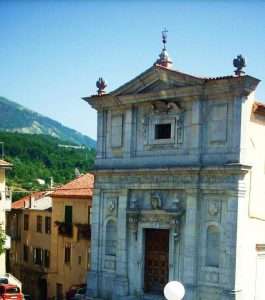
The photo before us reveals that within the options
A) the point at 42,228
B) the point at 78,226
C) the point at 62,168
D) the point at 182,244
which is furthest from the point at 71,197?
Answer: the point at 62,168

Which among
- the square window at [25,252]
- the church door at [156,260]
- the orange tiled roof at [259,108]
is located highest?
the orange tiled roof at [259,108]

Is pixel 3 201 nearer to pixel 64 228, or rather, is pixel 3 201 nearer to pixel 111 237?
pixel 64 228

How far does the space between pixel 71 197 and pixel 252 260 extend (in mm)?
16913

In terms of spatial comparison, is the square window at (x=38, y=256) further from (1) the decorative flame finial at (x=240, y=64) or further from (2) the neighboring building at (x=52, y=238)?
(1) the decorative flame finial at (x=240, y=64)

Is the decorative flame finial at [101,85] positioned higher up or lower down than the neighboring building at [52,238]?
higher up

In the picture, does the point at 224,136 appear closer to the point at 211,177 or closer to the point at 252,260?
the point at 211,177

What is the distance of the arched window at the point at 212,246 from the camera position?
19.7 meters

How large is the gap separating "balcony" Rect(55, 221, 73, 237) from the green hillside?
1694 inches

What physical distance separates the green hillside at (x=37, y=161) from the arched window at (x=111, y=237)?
55829 millimetres

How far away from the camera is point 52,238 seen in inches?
1462

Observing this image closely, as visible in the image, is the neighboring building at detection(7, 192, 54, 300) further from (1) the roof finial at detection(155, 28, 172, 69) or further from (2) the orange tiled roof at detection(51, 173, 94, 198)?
(1) the roof finial at detection(155, 28, 172, 69)

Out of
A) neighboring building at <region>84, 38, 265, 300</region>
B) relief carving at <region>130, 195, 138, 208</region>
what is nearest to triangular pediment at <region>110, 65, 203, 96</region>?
neighboring building at <region>84, 38, 265, 300</region>

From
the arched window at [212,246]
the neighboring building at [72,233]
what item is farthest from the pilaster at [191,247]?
the neighboring building at [72,233]

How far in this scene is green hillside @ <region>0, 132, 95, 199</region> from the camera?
8325 centimetres
